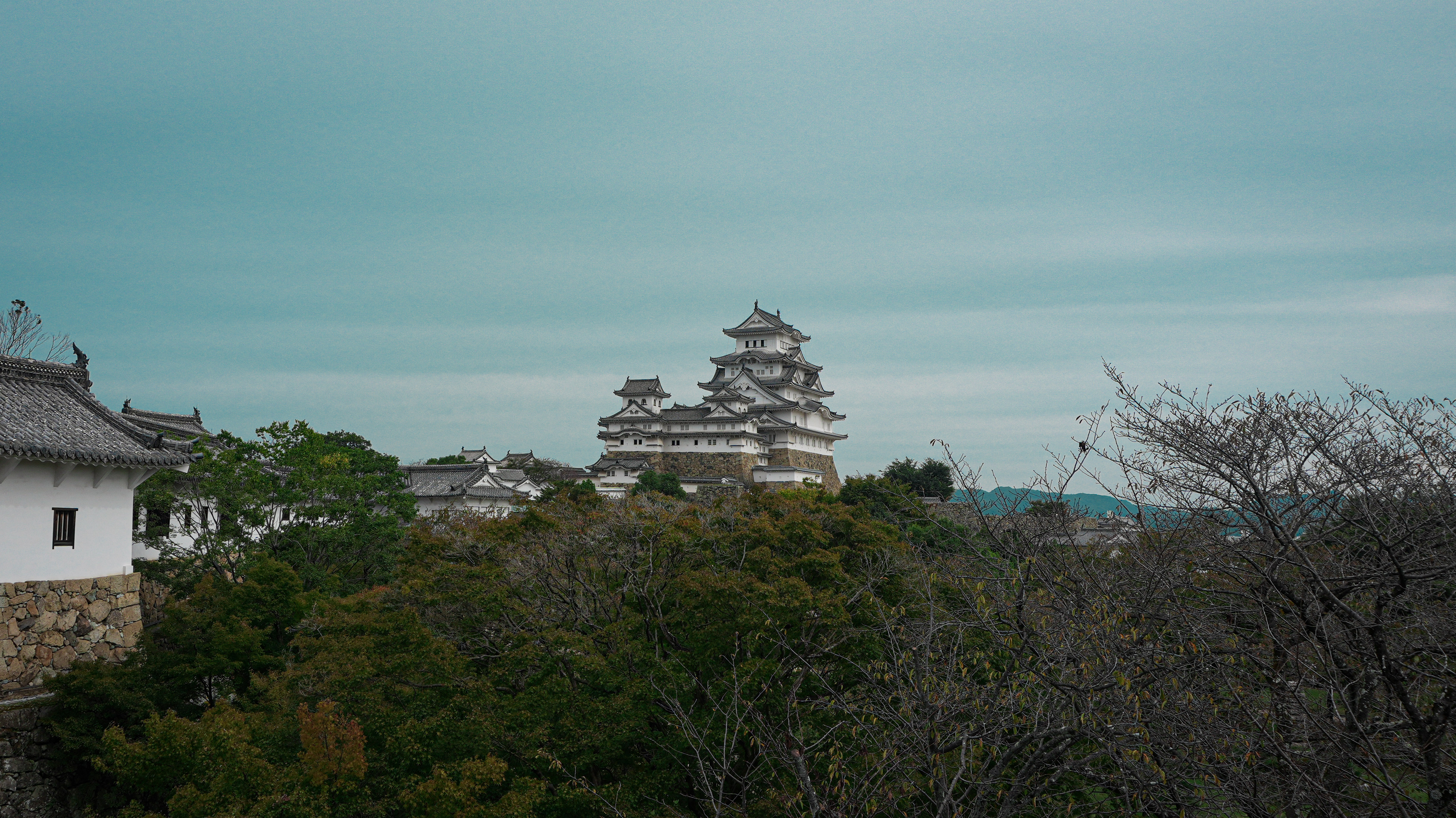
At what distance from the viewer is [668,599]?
11305 mm

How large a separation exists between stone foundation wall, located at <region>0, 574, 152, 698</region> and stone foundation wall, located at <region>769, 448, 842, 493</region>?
135 feet

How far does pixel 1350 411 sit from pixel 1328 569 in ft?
3.89

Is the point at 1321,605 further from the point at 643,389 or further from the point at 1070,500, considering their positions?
the point at 643,389

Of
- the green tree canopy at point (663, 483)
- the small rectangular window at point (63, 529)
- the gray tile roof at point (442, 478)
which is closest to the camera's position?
the small rectangular window at point (63, 529)

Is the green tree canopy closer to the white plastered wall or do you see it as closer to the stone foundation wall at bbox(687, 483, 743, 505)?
the stone foundation wall at bbox(687, 483, 743, 505)

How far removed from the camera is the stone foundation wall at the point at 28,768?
40.2 feet

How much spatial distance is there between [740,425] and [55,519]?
42063mm

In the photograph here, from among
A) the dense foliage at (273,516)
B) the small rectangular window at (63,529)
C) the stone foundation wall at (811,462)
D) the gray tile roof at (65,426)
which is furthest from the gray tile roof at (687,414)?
→ the small rectangular window at (63,529)

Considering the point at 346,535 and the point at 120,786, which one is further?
the point at 346,535

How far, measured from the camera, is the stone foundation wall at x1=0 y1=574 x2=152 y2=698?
13.2 metres

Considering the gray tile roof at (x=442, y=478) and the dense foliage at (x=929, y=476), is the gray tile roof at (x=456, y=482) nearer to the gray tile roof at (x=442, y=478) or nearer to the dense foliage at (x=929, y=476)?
the gray tile roof at (x=442, y=478)

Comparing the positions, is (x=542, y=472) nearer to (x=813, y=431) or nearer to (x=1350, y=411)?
(x=813, y=431)

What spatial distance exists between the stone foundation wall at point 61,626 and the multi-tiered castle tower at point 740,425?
125 feet

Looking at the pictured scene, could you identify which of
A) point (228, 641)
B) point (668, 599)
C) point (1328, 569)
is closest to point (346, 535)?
point (228, 641)
